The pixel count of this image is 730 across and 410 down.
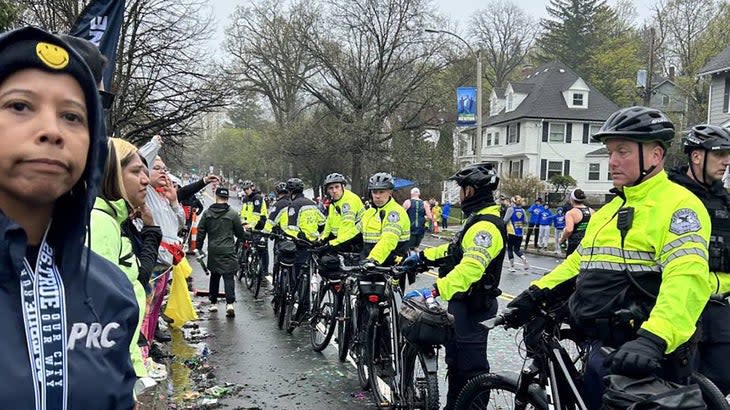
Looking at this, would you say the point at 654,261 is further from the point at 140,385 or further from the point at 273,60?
the point at 273,60

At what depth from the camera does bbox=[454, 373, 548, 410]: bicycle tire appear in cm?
370

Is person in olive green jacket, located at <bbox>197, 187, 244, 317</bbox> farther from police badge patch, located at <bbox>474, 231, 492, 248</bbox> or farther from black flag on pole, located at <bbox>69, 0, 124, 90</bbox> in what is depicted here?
police badge patch, located at <bbox>474, 231, 492, 248</bbox>

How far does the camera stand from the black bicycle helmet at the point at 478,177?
462cm

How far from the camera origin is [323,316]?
7.78 metres

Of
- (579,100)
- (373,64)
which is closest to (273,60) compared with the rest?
(373,64)

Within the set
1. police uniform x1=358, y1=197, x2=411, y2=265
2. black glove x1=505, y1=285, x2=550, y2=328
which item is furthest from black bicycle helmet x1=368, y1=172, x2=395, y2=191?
black glove x1=505, y1=285, x2=550, y2=328

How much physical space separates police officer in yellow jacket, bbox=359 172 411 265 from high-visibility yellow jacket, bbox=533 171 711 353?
293 cm

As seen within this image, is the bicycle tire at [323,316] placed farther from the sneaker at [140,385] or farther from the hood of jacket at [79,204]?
the hood of jacket at [79,204]

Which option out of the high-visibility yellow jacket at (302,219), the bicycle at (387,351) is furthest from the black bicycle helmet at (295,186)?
the bicycle at (387,351)

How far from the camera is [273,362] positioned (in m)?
7.16

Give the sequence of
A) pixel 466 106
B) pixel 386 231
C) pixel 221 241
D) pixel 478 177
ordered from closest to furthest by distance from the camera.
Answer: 1. pixel 478 177
2. pixel 386 231
3. pixel 221 241
4. pixel 466 106

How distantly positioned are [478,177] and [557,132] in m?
43.7

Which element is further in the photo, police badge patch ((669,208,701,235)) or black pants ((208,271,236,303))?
black pants ((208,271,236,303))

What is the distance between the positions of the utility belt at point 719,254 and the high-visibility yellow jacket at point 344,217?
14.8 feet
